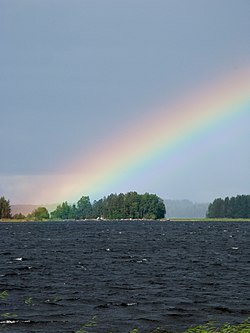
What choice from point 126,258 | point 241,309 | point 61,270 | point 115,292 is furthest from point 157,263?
point 241,309

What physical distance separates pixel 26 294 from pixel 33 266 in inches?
881

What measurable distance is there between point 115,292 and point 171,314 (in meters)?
9.52

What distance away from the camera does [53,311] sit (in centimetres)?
3784

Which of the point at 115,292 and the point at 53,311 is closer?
the point at 53,311

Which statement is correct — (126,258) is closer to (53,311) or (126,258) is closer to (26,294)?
(26,294)

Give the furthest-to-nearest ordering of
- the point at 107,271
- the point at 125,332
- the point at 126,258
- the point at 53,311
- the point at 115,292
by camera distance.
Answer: the point at 126,258, the point at 107,271, the point at 115,292, the point at 53,311, the point at 125,332

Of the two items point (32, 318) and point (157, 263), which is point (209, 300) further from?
point (157, 263)

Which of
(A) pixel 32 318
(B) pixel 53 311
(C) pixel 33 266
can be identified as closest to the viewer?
(A) pixel 32 318

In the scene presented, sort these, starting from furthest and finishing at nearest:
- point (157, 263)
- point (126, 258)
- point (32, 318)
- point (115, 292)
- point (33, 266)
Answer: point (126, 258) < point (157, 263) < point (33, 266) < point (115, 292) < point (32, 318)

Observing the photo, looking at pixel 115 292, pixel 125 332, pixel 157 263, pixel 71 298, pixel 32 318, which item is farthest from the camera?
pixel 157 263

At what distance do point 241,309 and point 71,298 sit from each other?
495 inches

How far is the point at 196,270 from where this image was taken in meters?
64.0

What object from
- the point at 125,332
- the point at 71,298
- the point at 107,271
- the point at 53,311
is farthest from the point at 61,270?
the point at 125,332

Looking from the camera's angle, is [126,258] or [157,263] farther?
[126,258]
